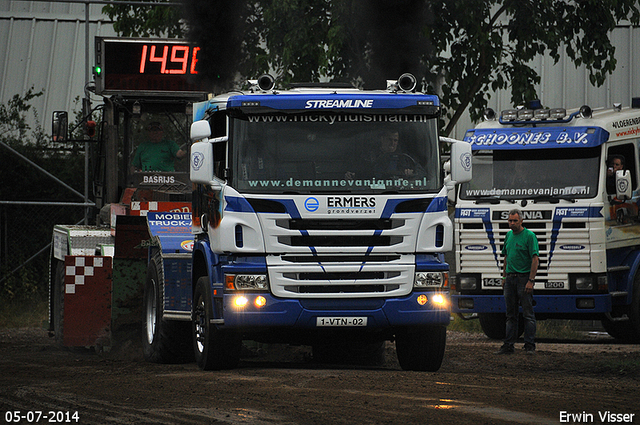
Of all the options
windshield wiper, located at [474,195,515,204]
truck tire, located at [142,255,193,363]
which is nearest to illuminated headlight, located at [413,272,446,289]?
truck tire, located at [142,255,193,363]

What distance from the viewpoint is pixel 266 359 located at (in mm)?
13867

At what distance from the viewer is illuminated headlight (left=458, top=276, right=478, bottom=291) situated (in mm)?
16781

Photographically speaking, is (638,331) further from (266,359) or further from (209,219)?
(209,219)

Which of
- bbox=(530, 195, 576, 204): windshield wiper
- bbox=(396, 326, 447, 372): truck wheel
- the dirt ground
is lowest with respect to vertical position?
the dirt ground

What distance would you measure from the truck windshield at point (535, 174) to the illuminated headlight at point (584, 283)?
1.14 m

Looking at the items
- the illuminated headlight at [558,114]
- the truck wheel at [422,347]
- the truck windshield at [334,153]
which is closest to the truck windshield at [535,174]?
the illuminated headlight at [558,114]

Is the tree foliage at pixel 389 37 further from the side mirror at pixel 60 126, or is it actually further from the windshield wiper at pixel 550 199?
the windshield wiper at pixel 550 199

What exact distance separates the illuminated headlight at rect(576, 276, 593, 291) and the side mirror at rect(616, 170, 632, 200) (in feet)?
4.01

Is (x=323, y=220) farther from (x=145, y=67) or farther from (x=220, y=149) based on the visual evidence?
(x=145, y=67)

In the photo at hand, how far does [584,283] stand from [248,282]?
6.81m

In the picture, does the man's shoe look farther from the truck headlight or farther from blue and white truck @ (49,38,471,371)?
the truck headlight

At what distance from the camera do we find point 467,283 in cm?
1683

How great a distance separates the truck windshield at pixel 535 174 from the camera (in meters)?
16.0

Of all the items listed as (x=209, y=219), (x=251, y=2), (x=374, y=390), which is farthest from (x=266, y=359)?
(x=251, y=2)
